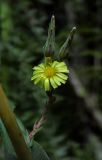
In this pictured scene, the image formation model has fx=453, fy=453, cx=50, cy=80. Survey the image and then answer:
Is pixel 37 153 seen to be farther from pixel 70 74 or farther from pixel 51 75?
pixel 70 74

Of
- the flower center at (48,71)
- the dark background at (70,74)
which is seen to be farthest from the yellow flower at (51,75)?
the dark background at (70,74)

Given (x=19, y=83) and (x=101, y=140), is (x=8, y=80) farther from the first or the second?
(x=101, y=140)

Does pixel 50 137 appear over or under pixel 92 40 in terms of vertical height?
under

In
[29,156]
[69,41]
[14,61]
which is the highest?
[14,61]

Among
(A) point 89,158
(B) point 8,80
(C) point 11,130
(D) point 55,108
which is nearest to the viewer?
(C) point 11,130

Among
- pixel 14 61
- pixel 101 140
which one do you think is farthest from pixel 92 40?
pixel 14 61

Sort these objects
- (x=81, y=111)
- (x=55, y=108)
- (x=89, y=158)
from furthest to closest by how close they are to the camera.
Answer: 1. (x=81, y=111)
2. (x=55, y=108)
3. (x=89, y=158)
